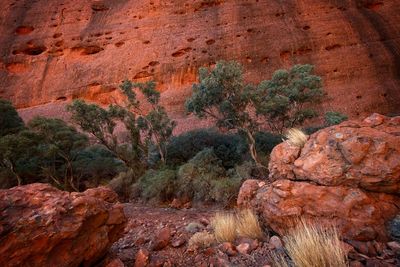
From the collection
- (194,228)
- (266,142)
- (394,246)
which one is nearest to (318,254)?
(394,246)

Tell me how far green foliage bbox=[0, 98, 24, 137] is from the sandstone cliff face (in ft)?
20.6

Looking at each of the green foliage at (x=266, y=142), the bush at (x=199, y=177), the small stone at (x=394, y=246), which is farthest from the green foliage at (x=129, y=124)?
the small stone at (x=394, y=246)

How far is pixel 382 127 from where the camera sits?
362cm

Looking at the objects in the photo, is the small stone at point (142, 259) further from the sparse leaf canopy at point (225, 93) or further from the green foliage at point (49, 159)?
the green foliage at point (49, 159)

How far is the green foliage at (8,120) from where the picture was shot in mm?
14331

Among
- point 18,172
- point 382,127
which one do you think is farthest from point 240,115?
point 18,172

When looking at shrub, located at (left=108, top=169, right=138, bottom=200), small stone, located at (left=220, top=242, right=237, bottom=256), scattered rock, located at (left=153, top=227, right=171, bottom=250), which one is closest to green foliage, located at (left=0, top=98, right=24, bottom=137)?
shrub, located at (left=108, top=169, right=138, bottom=200)

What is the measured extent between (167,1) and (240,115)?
770 inches

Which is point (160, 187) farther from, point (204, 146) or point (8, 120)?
point (8, 120)

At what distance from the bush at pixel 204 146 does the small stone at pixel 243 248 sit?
7.12 metres

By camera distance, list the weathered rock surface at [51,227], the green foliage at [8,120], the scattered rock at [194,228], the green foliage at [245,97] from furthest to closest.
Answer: the green foliage at [8,120], the green foliage at [245,97], the scattered rock at [194,228], the weathered rock surface at [51,227]

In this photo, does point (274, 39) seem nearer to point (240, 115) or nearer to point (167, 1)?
point (167, 1)

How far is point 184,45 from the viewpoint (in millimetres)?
21641

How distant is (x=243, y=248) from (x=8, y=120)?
55.8 ft
